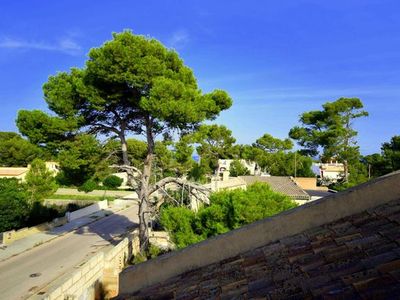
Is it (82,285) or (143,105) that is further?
(143,105)

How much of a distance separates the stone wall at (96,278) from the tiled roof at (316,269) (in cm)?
270

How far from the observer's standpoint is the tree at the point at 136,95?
46.2 feet

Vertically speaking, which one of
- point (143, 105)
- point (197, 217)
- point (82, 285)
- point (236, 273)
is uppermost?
point (143, 105)

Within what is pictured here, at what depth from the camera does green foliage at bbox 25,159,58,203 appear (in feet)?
78.0

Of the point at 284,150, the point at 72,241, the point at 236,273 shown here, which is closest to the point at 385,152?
the point at 284,150

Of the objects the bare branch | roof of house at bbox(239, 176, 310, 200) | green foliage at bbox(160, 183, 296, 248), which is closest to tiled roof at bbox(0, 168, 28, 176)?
roof of house at bbox(239, 176, 310, 200)

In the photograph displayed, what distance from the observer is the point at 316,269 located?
8.51ft

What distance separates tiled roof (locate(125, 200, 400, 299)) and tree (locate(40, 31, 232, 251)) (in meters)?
10.5

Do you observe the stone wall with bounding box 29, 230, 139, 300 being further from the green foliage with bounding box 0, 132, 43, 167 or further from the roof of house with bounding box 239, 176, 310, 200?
the green foliage with bounding box 0, 132, 43, 167

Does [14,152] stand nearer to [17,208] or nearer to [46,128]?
[17,208]

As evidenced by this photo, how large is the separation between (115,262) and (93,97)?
6.87m

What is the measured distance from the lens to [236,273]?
330 cm

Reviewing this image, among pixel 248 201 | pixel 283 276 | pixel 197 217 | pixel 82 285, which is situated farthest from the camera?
pixel 197 217

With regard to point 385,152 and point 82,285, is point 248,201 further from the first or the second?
point 385,152
